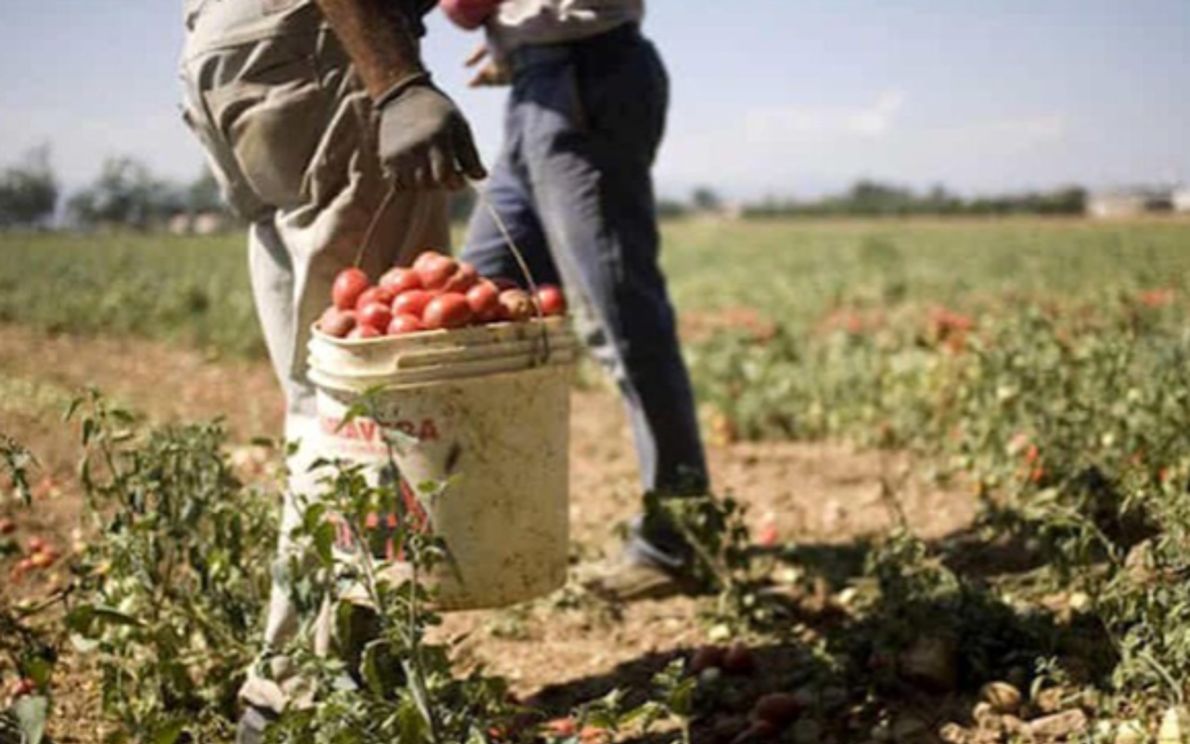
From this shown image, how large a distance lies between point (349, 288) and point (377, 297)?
93 mm

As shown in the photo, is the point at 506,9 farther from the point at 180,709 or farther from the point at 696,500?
the point at 180,709

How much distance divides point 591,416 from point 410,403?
157 inches

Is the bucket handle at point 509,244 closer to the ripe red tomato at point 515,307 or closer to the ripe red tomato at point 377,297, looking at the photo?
the ripe red tomato at point 515,307

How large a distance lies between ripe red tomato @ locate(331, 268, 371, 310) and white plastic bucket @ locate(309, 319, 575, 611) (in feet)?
0.32

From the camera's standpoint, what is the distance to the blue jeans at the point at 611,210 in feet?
9.45

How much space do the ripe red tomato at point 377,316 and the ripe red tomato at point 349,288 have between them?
116mm

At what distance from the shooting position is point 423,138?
1.99m

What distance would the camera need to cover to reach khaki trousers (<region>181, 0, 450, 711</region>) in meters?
2.12

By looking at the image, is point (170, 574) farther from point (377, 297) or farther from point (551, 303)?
point (551, 303)

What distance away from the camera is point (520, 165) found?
304 cm

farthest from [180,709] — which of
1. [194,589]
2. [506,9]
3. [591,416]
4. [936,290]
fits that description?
[936,290]

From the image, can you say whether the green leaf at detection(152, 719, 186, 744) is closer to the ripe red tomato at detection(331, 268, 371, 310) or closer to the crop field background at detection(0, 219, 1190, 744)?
the crop field background at detection(0, 219, 1190, 744)

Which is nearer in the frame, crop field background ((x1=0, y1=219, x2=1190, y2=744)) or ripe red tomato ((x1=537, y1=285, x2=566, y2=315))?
crop field background ((x1=0, y1=219, x2=1190, y2=744))

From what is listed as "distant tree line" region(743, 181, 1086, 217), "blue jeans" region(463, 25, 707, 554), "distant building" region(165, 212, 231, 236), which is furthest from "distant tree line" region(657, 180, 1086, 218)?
"blue jeans" region(463, 25, 707, 554)
